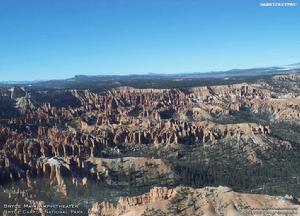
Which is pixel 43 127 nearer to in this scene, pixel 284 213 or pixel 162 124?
pixel 162 124

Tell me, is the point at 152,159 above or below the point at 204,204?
below

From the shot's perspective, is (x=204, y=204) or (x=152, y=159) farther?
(x=152, y=159)

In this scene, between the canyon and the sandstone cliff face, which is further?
the canyon

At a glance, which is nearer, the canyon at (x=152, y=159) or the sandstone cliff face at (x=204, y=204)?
the sandstone cliff face at (x=204, y=204)

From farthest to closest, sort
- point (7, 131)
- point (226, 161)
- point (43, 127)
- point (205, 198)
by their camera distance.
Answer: point (43, 127) < point (7, 131) < point (226, 161) < point (205, 198)

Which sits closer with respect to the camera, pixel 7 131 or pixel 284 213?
pixel 284 213

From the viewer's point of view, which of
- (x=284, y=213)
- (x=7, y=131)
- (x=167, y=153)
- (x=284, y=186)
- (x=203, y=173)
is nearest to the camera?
(x=284, y=213)

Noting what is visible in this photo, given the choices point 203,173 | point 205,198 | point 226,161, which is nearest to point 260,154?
point 226,161
